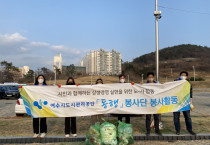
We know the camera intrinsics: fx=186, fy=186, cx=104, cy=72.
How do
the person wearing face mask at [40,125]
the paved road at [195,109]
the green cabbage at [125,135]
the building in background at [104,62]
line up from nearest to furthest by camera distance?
the green cabbage at [125,135] < the person wearing face mask at [40,125] < the paved road at [195,109] < the building in background at [104,62]

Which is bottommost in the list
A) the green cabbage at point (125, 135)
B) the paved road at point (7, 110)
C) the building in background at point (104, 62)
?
the paved road at point (7, 110)

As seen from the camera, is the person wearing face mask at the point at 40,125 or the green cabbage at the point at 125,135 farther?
the person wearing face mask at the point at 40,125

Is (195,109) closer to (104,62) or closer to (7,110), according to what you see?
(7,110)

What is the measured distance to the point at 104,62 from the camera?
98.2 meters

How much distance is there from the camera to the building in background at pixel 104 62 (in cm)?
9556

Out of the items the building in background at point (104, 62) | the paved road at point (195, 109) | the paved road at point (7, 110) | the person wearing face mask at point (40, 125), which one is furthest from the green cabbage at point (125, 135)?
the building in background at point (104, 62)

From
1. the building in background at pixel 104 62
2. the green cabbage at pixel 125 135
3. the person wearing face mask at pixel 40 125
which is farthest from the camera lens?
the building in background at pixel 104 62

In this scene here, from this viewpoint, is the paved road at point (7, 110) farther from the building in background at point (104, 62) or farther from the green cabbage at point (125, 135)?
the building in background at point (104, 62)

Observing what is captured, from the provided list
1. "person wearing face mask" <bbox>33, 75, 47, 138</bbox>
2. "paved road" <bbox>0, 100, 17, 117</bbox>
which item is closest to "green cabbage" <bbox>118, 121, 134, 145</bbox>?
"person wearing face mask" <bbox>33, 75, 47, 138</bbox>

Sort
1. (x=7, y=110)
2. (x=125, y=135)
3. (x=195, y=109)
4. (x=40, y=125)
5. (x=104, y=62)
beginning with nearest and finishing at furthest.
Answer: (x=125, y=135)
(x=40, y=125)
(x=195, y=109)
(x=7, y=110)
(x=104, y=62)

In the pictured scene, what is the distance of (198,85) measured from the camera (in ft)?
135

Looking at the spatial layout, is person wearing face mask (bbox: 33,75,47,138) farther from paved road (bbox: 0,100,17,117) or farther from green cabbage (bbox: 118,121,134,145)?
paved road (bbox: 0,100,17,117)

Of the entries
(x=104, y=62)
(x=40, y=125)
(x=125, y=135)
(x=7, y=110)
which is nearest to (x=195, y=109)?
(x=125, y=135)

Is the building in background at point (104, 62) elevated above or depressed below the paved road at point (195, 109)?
above
